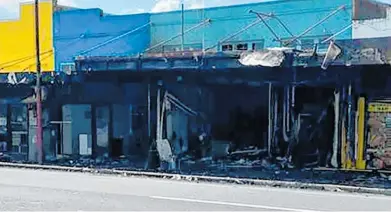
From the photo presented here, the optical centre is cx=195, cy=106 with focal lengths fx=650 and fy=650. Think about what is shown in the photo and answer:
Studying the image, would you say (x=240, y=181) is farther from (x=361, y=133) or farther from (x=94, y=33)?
(x=94, y=33)

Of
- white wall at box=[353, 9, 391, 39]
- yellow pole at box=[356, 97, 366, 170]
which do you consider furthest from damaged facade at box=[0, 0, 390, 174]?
white wall at box=[353, 9, 391, 39]

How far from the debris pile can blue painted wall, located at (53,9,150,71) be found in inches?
442

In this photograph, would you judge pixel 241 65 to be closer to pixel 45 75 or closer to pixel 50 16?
pixel 45 75

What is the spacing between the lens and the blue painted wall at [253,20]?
24.0m

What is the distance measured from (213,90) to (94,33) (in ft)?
24.8

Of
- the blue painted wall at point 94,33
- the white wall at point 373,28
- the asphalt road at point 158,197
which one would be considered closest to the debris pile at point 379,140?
the white wall at point 373,28

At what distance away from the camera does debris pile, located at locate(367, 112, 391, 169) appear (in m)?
21.0

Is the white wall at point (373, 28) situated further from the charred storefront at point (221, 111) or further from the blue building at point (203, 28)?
the charred storefront at point (221, 111)

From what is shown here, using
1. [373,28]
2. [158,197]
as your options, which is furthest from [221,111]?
[158,197]

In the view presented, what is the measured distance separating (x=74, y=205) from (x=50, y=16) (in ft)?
65.0

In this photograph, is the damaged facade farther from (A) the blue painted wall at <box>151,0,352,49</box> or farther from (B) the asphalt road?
(B) the asphalt road

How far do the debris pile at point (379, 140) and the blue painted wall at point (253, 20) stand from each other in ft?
11.7

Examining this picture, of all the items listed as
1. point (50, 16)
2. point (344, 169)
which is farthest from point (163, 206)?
point (50, 16)

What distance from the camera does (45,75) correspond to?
2542cm
